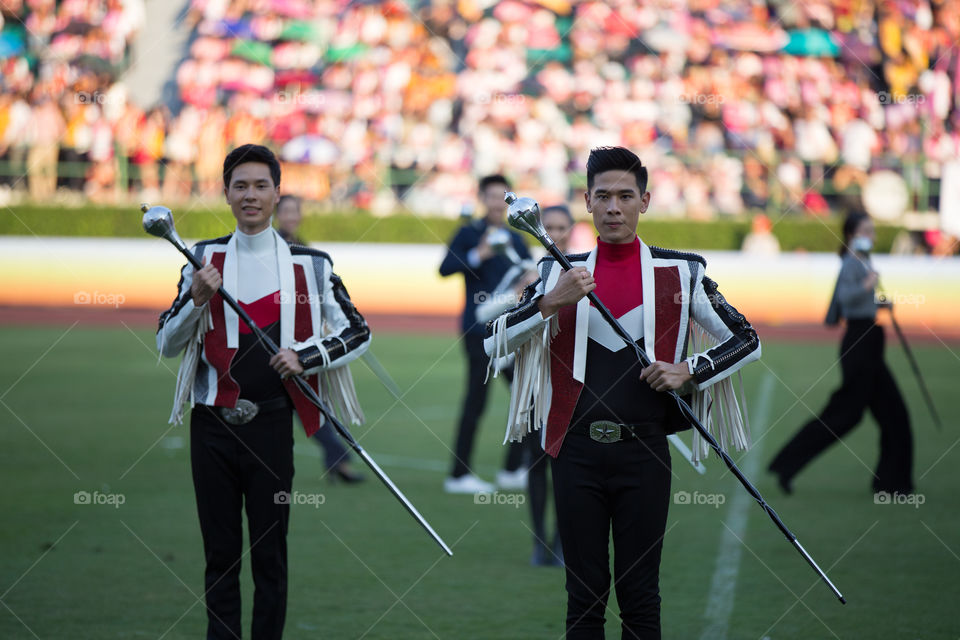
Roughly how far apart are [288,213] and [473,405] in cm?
168

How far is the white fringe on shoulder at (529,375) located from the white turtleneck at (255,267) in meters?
0.87

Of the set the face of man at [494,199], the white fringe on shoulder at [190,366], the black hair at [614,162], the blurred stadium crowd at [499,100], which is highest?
the blurred stadium crowd at [499,100]

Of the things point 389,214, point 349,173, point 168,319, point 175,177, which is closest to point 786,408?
point 168,319

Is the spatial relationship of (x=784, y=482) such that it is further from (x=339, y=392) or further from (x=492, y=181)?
(x=339, y=392)

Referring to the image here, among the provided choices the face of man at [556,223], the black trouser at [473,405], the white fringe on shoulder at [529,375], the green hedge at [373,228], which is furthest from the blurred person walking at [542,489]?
the green hedge at [373,228]

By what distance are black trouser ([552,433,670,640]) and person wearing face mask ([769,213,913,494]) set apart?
4307mm

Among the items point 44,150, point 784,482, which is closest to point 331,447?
point 784,482

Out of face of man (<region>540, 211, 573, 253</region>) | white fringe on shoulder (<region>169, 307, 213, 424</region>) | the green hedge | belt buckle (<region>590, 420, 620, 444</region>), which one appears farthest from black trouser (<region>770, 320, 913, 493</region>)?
the green hedge

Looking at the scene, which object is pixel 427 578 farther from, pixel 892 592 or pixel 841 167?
pixel 841 167

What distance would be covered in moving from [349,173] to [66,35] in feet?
20.4

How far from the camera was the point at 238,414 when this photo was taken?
13.4ft

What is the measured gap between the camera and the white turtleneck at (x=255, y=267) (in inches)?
164

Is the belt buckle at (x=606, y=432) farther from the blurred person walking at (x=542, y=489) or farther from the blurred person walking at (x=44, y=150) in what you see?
the blurred person walking at (x=44, y=150)

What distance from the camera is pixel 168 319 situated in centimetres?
414
